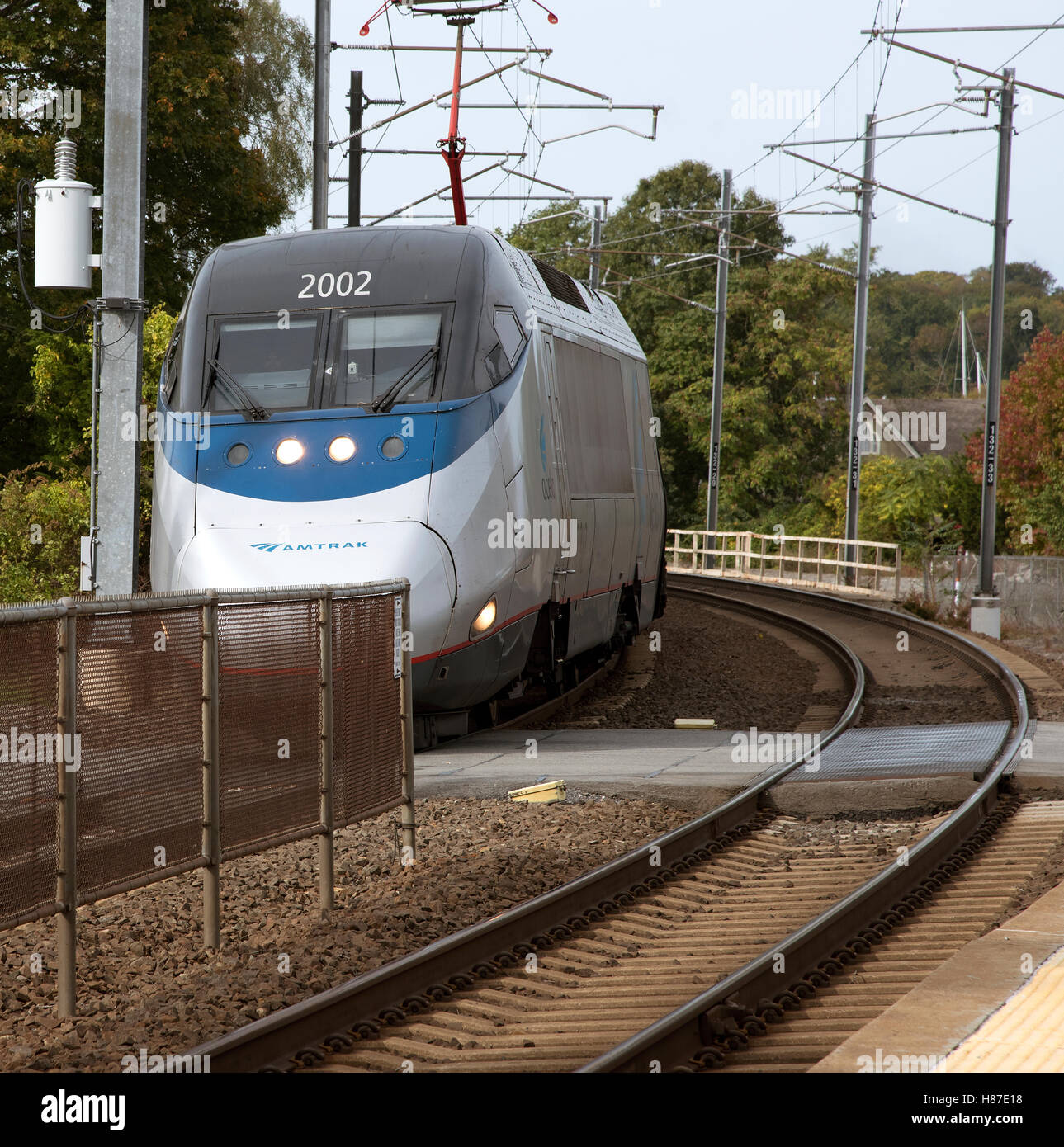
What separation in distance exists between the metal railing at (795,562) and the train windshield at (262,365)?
20003 millimetres

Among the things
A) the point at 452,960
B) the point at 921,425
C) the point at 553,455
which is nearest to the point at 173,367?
the point at 553,455

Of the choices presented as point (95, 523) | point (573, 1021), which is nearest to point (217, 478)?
point (95, 523)

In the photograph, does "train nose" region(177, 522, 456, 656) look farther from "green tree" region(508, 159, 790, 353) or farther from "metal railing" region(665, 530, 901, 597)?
"green tree" region(508, 159, 790, 353)

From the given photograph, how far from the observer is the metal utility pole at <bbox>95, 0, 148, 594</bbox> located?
37.9 ft

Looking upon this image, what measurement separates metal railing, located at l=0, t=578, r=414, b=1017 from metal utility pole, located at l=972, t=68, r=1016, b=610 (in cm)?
1946

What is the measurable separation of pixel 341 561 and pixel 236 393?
1.86 meters

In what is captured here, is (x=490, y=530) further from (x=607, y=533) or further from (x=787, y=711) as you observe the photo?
(x=787, y=711)

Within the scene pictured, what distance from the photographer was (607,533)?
15.7 m

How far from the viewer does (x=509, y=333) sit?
1234 centimetres

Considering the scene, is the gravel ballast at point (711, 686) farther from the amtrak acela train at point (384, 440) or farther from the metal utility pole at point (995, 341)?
the metal utility pole at point (995, 341)

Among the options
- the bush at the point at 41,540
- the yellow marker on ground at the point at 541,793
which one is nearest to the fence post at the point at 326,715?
the yellow marker on ground at the point at 541,793

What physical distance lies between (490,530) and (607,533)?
13.3ft

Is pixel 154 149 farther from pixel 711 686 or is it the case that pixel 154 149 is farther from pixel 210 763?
pixel 210 763

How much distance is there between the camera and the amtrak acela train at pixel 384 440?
11.5m
